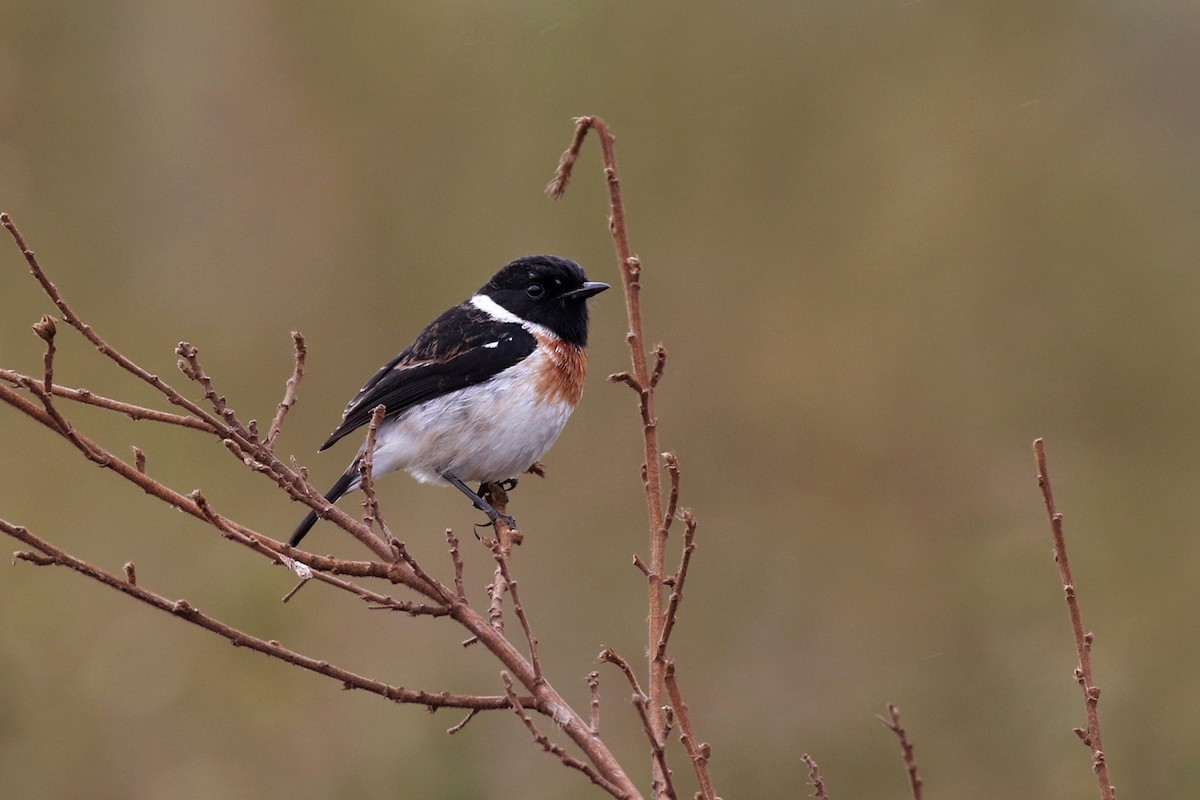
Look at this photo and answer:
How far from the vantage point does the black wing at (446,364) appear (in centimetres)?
487

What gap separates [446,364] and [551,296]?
53 centimetres

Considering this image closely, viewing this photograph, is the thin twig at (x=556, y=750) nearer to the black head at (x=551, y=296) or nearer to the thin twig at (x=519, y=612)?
the thin twig at (x=519, y=612)

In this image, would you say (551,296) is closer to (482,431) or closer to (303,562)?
(482,431)

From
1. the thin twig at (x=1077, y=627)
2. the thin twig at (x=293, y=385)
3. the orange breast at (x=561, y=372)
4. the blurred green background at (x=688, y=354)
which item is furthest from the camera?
the blurred green background at (x=688, y=354)

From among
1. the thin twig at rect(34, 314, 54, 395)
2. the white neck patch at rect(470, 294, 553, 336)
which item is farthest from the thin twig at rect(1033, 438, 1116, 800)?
the white neck patch at rect(470, 294, 553, 336)

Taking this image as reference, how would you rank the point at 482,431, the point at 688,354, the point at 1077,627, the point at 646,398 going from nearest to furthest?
the point at 1077,627 < the point at 646,398 < the point at 482,431 < the point at 688,354

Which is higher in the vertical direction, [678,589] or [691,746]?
[678,589]

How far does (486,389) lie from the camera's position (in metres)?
4.82

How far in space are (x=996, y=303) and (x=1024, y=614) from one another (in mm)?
2628

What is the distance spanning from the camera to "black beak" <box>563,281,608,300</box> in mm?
4954

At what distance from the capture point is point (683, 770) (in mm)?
6223

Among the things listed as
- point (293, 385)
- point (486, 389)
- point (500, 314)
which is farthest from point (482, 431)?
point (293, 385)

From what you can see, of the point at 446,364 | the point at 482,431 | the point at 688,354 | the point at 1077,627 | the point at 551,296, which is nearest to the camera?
the point at 1077,627

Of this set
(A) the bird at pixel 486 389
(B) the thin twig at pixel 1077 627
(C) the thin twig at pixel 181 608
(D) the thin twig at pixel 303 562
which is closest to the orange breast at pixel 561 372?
(A) the bird at pixel 486 389
